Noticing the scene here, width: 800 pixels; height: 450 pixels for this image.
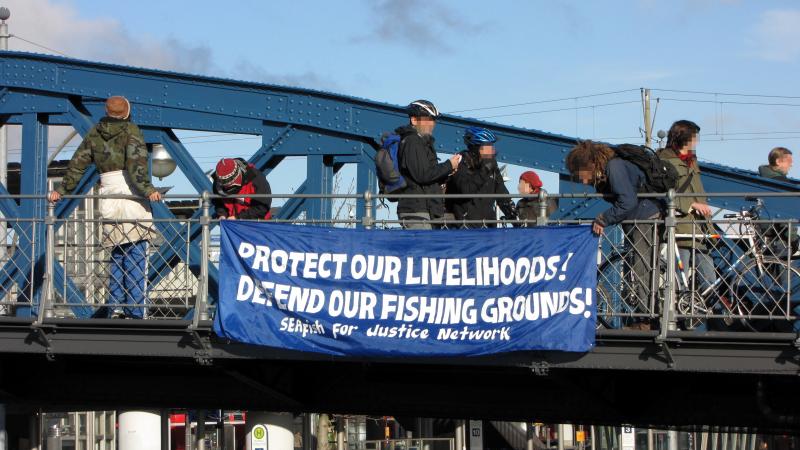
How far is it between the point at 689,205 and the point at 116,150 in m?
5.67

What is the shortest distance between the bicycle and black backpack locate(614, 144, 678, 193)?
1.59 feet

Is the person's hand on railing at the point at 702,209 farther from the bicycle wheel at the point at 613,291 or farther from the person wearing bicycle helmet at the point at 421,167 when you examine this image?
the person wearing bicycle helmet at the point at 421,167

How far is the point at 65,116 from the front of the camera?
16.2 metres

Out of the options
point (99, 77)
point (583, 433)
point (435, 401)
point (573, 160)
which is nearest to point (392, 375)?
point (435, 401)

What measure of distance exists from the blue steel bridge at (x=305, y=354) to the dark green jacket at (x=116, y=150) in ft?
1.30

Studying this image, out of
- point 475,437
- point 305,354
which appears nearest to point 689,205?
point 305,354

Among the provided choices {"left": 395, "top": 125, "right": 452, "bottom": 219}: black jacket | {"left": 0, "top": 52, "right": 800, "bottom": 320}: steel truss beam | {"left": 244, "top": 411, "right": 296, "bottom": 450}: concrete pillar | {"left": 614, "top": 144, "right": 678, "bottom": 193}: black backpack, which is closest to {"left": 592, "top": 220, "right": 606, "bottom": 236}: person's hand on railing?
{"left": 614, "top": 144, "right": 678, "bottom": 193}: black backpack

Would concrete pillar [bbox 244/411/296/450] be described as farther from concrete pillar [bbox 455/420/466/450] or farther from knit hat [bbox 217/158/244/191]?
concrete pillar [bbox 455/420/466/450]

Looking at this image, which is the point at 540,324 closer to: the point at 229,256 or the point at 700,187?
the point at 700,187

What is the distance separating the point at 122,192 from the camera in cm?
1347

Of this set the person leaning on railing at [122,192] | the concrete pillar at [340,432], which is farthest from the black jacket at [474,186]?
the concrete pillar at [340,432]

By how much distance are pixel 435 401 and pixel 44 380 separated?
4466mm

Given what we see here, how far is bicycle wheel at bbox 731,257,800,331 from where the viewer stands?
11.3 metres

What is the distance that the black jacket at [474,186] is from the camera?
12469 mm
